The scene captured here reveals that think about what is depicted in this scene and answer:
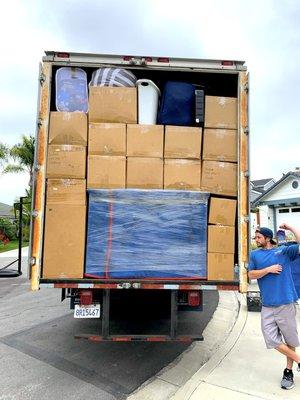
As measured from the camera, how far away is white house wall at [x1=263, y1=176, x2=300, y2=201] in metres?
20.0

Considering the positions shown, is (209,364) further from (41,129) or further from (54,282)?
(41,129)

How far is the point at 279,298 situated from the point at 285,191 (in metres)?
18.2

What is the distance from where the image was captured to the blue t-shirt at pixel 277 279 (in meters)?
3.71

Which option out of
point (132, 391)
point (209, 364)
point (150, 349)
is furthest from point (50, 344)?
point (209, 364)

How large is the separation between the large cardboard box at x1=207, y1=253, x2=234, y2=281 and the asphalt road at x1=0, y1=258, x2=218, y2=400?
1.28 m

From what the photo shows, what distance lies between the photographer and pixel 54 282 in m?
3.82

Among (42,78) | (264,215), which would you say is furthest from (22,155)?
(42,78)

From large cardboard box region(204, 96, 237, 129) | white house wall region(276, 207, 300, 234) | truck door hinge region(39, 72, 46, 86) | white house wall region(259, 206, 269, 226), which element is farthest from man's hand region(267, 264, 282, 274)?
white house wall region(259, 206, 269, 226)

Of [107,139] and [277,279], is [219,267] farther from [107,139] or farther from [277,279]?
[107,139]

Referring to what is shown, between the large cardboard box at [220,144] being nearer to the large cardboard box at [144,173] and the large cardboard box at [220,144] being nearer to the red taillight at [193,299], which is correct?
the large cardboard box at [144,173]

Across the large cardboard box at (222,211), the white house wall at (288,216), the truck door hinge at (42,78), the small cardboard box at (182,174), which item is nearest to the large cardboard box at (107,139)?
the small cardboard box at (182,174)

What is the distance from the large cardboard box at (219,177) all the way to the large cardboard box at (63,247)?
1.44 metres

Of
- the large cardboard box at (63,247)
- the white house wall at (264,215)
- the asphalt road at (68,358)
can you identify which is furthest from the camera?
the white house wall at (264,215)

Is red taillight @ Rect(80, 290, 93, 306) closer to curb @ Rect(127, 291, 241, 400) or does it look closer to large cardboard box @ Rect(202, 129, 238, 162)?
curb @ Rect(127, 291, 241, 400)
